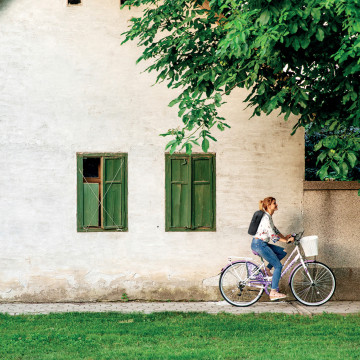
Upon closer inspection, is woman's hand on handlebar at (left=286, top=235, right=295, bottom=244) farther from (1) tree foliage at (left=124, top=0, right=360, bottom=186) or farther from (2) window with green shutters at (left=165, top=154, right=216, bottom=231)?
(1) tree foliage at (left=124, top=0, right=360, bottom=186)

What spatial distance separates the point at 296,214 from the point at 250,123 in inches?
67.0

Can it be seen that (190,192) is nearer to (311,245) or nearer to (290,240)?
(290,240)

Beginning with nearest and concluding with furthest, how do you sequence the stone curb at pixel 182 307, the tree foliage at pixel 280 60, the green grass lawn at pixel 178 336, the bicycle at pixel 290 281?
1. the tree foliage at pixel 280 60
2. the green grass lawn at pixel 178 336
3. the stone curb at pixel 182 307
4. the bicycle at pixel 290 281

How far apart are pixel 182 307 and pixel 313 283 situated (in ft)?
7.07

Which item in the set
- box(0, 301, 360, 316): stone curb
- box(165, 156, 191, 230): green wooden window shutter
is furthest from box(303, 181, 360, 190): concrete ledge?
box(165, 156, 191, 230): green wooden window shutter

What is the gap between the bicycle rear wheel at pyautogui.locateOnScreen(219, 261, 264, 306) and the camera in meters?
11.3

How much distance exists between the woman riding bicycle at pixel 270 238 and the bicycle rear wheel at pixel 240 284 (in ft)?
0.95

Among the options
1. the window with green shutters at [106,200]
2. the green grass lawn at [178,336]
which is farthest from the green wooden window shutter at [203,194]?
the green grass lawn at [178,336]

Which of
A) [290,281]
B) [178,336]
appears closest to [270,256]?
[290,281]

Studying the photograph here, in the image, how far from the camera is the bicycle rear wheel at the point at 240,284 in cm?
1126

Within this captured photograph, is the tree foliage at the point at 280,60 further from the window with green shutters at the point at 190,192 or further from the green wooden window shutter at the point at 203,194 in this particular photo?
the green wooden window shutter at the point at 203,194

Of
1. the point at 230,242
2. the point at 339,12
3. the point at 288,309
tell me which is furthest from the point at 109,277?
the point at 339,12

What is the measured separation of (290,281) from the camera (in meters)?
11.3

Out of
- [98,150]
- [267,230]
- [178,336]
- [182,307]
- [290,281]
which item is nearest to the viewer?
[178,336]
